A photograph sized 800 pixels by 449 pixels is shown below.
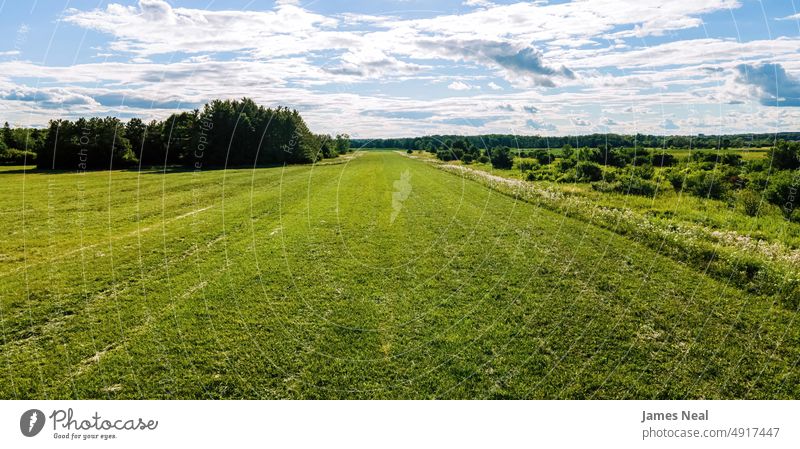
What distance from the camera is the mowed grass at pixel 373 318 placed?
8188 mm

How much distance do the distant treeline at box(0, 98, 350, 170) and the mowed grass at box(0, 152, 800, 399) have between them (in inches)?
1500

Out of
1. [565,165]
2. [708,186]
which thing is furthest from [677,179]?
[565,165]

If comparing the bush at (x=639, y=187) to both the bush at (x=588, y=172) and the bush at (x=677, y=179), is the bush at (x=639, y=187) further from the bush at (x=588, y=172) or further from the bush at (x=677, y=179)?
the bush at (x=588, y=172)

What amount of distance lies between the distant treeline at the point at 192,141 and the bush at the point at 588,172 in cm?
2783

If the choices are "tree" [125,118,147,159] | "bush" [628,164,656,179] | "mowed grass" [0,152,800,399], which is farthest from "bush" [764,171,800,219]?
"tree" [125,118,147,159]

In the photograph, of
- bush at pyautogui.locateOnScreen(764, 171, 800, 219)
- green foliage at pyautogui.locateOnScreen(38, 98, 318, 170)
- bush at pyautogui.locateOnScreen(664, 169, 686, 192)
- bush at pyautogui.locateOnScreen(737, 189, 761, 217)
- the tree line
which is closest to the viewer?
bush at pyautogui.locateOnScreen(764, 171, 800, 219)

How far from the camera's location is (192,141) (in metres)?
65.4

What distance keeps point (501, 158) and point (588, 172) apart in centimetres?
1836

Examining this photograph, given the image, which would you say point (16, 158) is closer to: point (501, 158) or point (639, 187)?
point (501, 158)

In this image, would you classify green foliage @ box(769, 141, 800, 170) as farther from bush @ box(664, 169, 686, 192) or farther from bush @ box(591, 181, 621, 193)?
bush @ box(591, 181, 621, 193)

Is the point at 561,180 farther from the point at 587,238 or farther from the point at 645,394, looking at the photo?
the point at 645,394

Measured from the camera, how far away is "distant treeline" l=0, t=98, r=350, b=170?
187ft

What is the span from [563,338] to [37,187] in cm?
4437

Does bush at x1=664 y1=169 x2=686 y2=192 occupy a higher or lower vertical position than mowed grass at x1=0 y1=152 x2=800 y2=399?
higher
